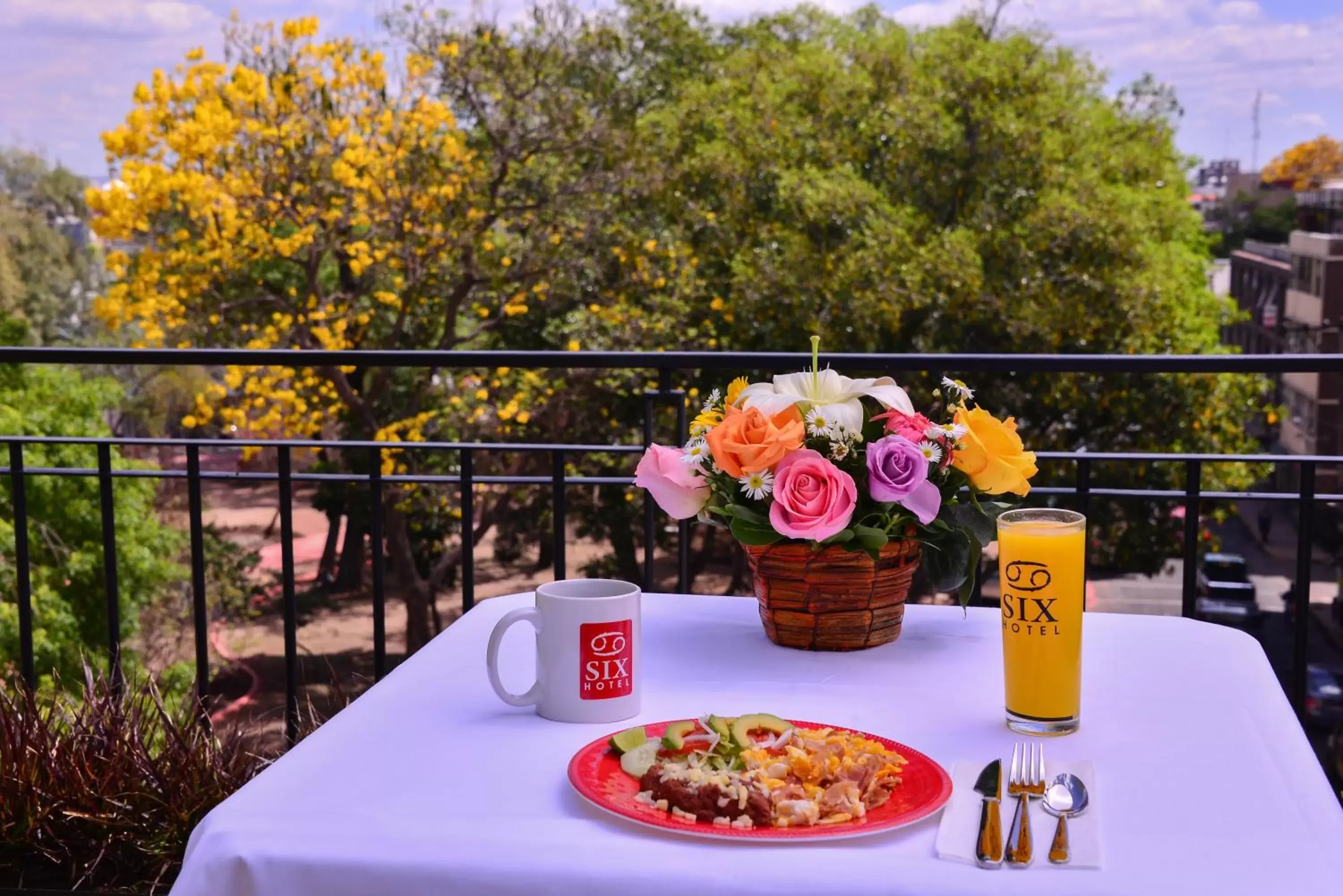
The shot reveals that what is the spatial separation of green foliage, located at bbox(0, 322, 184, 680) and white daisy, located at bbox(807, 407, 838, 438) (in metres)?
11.1

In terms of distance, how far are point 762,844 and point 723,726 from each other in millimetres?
158

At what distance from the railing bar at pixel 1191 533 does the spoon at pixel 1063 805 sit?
4.44 feet

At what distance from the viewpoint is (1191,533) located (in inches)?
86.6

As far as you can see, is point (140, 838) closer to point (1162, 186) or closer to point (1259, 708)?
point (1259, 708)

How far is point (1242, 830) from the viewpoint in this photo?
874mm

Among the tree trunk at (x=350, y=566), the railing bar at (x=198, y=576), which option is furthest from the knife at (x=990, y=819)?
the tree trunk at (x=350, y=566)

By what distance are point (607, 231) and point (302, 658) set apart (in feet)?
19.9

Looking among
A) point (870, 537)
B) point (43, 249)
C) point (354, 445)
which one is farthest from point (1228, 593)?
point (870, 537)

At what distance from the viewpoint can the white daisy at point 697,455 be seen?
1.28m

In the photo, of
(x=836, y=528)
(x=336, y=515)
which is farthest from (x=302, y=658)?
(x=836, y=528)

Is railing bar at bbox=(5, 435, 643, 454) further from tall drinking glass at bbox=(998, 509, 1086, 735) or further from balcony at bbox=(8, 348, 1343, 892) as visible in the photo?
tall drinking glass at bbox=(998, 509, 1086, 735)

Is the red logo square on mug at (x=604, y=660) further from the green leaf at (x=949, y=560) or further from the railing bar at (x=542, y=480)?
the railing bar at (x=542, y=480)

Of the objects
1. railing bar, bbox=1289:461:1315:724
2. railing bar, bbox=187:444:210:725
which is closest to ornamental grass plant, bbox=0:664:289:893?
railing bar, bbox=187:444:210:725

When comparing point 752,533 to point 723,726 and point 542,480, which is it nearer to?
point 723,726
